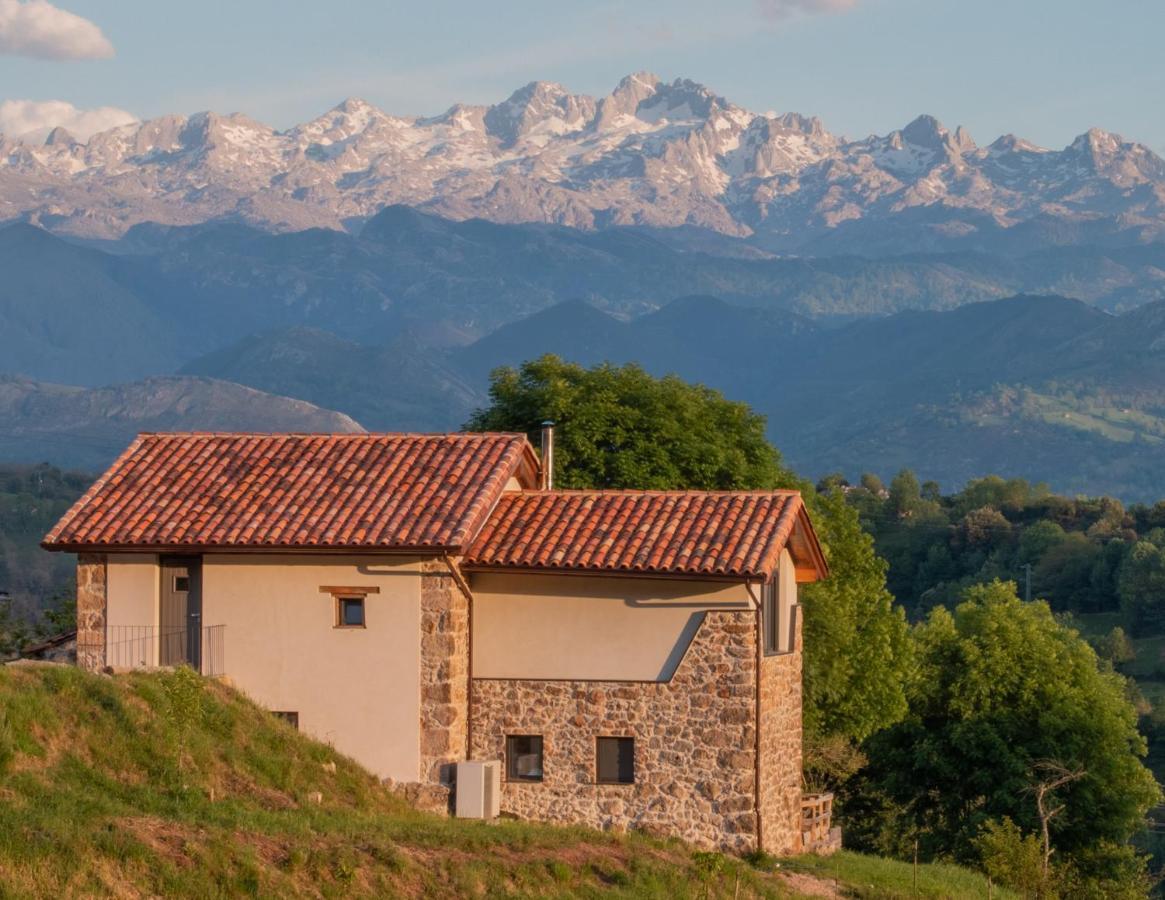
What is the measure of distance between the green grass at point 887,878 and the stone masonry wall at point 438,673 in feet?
17.5

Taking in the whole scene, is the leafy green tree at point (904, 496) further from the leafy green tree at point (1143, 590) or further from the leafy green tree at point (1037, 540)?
the leafy green tree at point (1143, 590)

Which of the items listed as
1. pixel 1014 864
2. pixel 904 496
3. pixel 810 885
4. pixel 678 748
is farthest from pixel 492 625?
pixel 904 496

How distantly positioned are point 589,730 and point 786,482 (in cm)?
1849

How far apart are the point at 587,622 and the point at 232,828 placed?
28.1 ft

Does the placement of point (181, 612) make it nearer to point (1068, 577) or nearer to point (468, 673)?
point (468, 673)

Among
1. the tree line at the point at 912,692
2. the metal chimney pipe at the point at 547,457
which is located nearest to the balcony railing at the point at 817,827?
the tree line at the point at 912,692

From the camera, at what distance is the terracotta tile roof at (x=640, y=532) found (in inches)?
1114

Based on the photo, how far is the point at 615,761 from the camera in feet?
94.0

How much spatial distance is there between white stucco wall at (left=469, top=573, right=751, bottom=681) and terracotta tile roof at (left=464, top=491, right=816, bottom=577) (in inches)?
17.0

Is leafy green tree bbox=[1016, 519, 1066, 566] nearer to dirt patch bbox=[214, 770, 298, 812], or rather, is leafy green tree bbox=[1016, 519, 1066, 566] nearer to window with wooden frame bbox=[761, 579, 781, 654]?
window with wooden frame bbox=[761, 579, 781, 654]

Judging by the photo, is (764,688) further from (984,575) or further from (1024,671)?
(984,575)

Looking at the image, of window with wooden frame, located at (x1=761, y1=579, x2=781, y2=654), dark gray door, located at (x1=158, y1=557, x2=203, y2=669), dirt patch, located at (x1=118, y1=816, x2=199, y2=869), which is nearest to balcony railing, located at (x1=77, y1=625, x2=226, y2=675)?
dark gray door, located at (x1=158, y1=557, x2=203, y2=669)

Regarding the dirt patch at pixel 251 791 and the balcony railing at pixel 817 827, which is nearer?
the dirt patch at pixel 251 791

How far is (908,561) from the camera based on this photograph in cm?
13938
